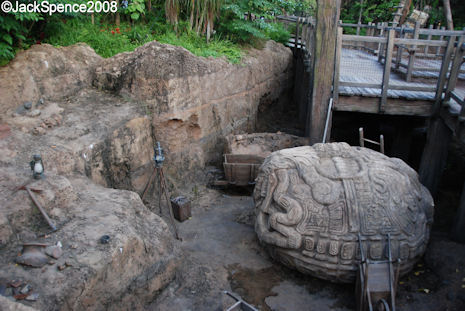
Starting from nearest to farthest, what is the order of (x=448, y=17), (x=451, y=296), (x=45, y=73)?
1. (x=451, y=296)
2. (x=45, y=73)
3. (x=448, y=17)

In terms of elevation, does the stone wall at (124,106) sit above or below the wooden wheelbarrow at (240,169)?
above

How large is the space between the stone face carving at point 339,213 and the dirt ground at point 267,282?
1.04ft

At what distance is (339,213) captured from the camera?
15.6ft

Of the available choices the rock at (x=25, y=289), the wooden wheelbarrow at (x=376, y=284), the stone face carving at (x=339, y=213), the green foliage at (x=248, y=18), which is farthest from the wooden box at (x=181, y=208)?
the green foliage at (x=248, y=18)

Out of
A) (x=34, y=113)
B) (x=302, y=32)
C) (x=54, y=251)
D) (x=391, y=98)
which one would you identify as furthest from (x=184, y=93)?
(x=302, y=32)

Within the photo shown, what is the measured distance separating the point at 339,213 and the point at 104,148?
12.4 feet

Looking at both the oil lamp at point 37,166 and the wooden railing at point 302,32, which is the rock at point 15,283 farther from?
the wooden railing at point 302,32

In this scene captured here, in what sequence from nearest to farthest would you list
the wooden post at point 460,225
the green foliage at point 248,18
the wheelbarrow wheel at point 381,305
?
the wheelbarrow wheel at point 381,305 < the wooden post at point 460,225 < the green foliage at point 248,18

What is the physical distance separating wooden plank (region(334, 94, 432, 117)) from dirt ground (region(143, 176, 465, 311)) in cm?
242

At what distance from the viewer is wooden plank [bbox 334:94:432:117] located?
709 cm

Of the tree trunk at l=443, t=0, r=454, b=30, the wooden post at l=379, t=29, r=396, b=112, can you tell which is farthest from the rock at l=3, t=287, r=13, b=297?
the tree trunk at l=443, t=0, r=454, b=30

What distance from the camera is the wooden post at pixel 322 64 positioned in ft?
22.5

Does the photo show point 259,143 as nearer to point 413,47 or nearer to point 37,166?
point 37,166

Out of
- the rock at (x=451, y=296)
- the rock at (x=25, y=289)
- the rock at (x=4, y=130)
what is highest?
the rock at (x=4, y=130)
